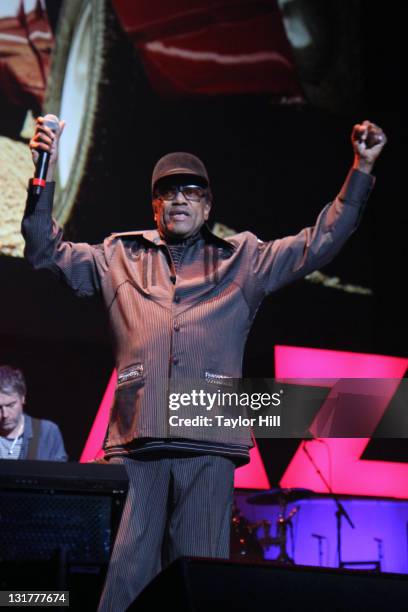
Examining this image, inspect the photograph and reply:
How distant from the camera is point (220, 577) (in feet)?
4.98

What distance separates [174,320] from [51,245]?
17.9 inches

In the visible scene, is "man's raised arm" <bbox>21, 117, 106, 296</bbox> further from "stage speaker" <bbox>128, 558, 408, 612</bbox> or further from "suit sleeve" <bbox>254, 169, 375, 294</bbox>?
"stage speaker" <bbox>128, 558, 408, 612</bbox>

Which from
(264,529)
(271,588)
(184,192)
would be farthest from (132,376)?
(264,529)

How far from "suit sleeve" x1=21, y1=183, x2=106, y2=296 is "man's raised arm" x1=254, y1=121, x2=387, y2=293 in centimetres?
53

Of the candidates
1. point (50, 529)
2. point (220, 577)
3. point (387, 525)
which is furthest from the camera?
point (387, 525)

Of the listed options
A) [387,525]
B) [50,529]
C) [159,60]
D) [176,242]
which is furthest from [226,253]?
[387,525]

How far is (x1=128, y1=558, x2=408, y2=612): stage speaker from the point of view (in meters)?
1.50

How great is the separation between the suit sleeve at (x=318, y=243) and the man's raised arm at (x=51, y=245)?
54 centimetres

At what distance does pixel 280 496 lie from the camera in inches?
200

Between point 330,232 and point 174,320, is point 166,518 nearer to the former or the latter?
point 174,320

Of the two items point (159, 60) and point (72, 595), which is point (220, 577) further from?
point (159, 60)

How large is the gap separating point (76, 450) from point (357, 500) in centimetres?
198

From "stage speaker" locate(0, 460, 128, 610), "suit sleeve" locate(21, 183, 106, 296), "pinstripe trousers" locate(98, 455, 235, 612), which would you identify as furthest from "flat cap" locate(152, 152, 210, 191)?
"stage speaker" locate(0, 460, 128, 610)

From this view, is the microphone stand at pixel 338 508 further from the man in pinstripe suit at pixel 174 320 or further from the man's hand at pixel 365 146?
the man's hand at pixel 365 146
